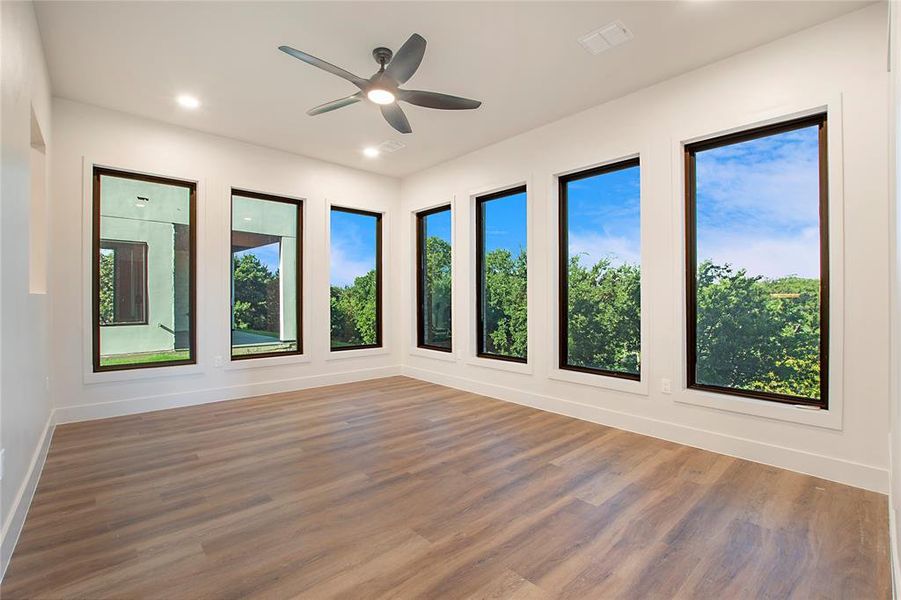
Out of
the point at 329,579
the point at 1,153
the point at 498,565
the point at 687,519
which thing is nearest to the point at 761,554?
the point at 687,519

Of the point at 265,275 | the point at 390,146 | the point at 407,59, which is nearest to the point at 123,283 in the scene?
the point at 265,275

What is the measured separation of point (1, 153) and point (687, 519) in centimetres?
362

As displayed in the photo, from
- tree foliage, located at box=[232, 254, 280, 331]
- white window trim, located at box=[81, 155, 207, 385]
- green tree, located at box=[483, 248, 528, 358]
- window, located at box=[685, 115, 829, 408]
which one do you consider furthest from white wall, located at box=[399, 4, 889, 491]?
white window trim, located at box=[81, 155, 207, 385]

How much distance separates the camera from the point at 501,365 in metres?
4.99

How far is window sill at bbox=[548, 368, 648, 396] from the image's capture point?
12.3 ft

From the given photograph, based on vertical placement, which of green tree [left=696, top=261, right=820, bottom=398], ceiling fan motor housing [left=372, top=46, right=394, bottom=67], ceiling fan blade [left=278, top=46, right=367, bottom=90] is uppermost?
ceiling fan motor housing [left=372, top=46, right=394, bottom=67]

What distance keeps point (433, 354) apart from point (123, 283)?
3.52 meters

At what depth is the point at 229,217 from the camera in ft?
16.2

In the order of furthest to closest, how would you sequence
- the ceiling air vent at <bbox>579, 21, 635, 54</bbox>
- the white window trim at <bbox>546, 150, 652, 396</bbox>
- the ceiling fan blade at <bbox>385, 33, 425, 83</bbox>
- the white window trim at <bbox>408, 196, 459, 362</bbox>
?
the white window trim at <bbox>408, 196, 459, 362</bbox>, the white window trim at <bbox>546, 150, 652, 396</bbox>, the ceiling air vent at <bbox>579, 21, 635, 54</bbox>, the ceiling fan blade at <bbox>385, 33, 425, 83</bbox>

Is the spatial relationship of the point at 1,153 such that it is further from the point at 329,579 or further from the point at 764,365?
the point at 764,365

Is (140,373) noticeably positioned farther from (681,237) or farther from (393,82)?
(681,237)

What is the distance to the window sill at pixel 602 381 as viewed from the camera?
3.74m

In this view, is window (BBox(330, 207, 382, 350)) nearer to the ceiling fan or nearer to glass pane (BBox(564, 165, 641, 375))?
the ceiling fan

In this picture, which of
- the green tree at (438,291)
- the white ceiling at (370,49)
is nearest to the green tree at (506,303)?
the green tree at (438,291)
